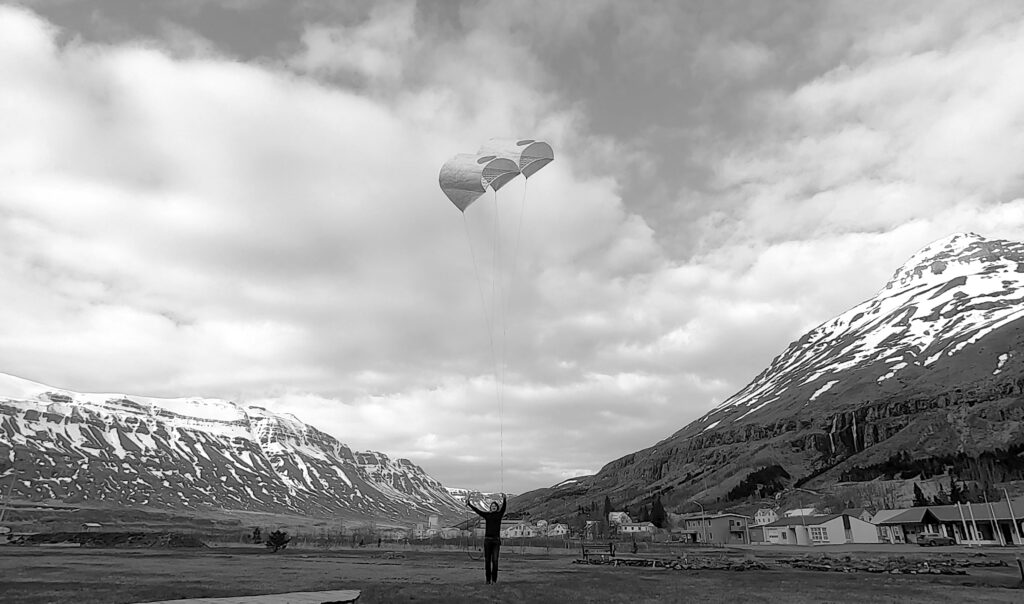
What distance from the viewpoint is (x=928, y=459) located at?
19825 centimetres

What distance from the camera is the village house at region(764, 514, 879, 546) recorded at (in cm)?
10550

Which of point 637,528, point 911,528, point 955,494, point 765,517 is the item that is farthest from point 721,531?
point 955,494

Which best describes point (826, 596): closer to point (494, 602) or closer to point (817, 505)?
point (494, 602)

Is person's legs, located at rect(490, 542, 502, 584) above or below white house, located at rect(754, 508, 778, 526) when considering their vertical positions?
below

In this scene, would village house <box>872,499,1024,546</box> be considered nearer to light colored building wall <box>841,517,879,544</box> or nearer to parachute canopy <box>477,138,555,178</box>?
light colored building wall <box>841,517,879,544</box>

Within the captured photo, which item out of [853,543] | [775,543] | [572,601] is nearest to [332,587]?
[572,601]

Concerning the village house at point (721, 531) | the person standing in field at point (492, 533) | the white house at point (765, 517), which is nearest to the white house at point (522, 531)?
the village house at point (721, 531)

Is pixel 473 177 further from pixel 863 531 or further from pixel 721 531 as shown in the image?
pixel 721 531

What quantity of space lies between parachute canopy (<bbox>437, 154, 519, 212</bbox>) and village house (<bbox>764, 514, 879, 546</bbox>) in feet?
328

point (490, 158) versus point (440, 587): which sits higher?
point (490, 158)

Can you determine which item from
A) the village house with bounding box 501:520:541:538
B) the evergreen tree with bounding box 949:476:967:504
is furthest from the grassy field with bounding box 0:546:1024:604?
the village house with bounding box 501:520:541:538

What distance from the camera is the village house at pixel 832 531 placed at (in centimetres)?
10550

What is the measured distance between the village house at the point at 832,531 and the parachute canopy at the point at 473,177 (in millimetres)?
100038

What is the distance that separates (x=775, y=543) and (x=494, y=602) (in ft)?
373
